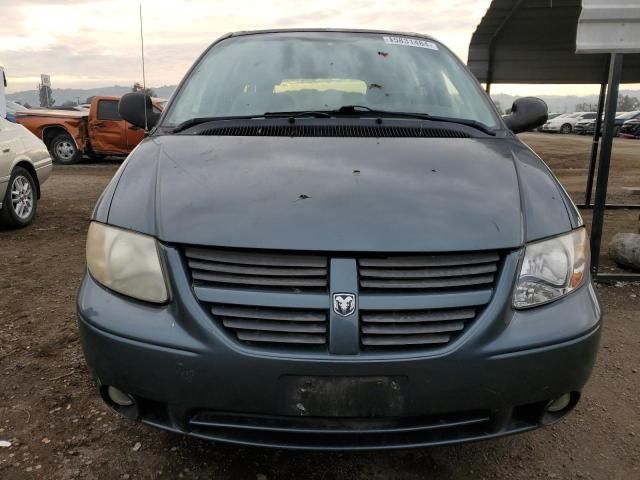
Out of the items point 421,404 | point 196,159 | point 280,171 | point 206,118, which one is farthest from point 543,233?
point 206,118

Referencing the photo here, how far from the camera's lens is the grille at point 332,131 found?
2.33 metres

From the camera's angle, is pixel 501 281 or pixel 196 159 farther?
pixel 196 159

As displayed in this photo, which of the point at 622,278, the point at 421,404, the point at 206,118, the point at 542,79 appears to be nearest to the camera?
the point at 421,404

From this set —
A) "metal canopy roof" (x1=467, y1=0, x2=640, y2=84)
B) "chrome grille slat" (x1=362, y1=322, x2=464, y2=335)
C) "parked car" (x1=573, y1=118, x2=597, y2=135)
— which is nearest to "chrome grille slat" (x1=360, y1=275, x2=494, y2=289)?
"chrome grille slat" (x1=362, y1=322, x2=464, y2=335)

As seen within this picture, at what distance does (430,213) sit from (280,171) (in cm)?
56

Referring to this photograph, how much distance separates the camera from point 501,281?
1.67 meters

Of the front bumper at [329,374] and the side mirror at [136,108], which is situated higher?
the side mirror at [136,108]

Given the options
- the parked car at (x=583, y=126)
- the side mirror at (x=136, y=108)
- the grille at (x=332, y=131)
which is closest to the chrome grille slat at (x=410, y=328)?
the grille at (x=332, y=131)

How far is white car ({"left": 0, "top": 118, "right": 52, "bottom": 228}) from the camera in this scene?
231 inches

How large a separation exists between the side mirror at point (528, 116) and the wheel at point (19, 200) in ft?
17.1

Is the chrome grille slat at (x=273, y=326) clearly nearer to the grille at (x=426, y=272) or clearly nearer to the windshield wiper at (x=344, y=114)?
the grille at (x=426, y=272)

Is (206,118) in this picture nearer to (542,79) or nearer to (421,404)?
(421,404)

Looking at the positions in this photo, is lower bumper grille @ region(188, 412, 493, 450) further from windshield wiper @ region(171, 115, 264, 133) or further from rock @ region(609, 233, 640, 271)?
rock @ region(609, 233, 640, 271)

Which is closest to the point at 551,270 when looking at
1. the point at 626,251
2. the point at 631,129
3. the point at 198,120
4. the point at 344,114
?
the point at 344,114
